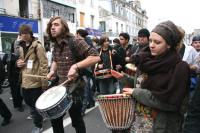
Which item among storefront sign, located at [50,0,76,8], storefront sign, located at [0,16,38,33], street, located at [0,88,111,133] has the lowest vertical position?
street, located at [0,88,111,133]

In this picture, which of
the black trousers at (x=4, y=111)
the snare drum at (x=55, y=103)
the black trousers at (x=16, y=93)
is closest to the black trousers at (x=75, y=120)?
the snare drum at (x=55, y=103)

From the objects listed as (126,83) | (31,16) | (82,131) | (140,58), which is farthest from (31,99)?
(31,16)

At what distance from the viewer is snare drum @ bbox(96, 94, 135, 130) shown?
3.23m

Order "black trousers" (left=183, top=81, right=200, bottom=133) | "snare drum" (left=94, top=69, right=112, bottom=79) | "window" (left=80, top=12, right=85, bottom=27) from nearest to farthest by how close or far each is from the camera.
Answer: "black trousers" (left=183, top=81, right=200, bottom=133) < "snare drum" (left=94, top=69, right=112, bottom=79) < "window" (left=80, top=12, right=85, bottom=27)

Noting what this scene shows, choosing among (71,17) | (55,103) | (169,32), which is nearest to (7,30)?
(71,17)

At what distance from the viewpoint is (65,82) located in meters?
4.01

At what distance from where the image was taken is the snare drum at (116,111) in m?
3.23

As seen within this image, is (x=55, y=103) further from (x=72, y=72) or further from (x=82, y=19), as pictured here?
(x=82, y=19)

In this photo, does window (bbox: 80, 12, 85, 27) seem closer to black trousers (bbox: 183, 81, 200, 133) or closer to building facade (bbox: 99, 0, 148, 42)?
building facade (bbox: 99, 0, 148, 42)

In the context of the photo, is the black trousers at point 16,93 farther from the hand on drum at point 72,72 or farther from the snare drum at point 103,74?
the hand on drum at point 72,72

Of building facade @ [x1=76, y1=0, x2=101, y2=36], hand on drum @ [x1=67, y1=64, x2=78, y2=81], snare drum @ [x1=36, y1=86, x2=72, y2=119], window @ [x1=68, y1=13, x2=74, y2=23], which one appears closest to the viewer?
snare drum @ [x1=36, y1=86, x2=72, y2=119]

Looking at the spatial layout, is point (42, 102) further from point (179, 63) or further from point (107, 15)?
point (107, 15)

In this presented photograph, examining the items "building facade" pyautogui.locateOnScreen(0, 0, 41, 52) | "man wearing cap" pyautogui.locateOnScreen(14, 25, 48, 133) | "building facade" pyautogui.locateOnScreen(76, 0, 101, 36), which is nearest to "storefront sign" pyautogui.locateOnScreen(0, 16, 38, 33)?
"building facade" pyautogui.locateOnScreen(0, 0, 41, 52)

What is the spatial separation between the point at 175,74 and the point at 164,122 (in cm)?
40
